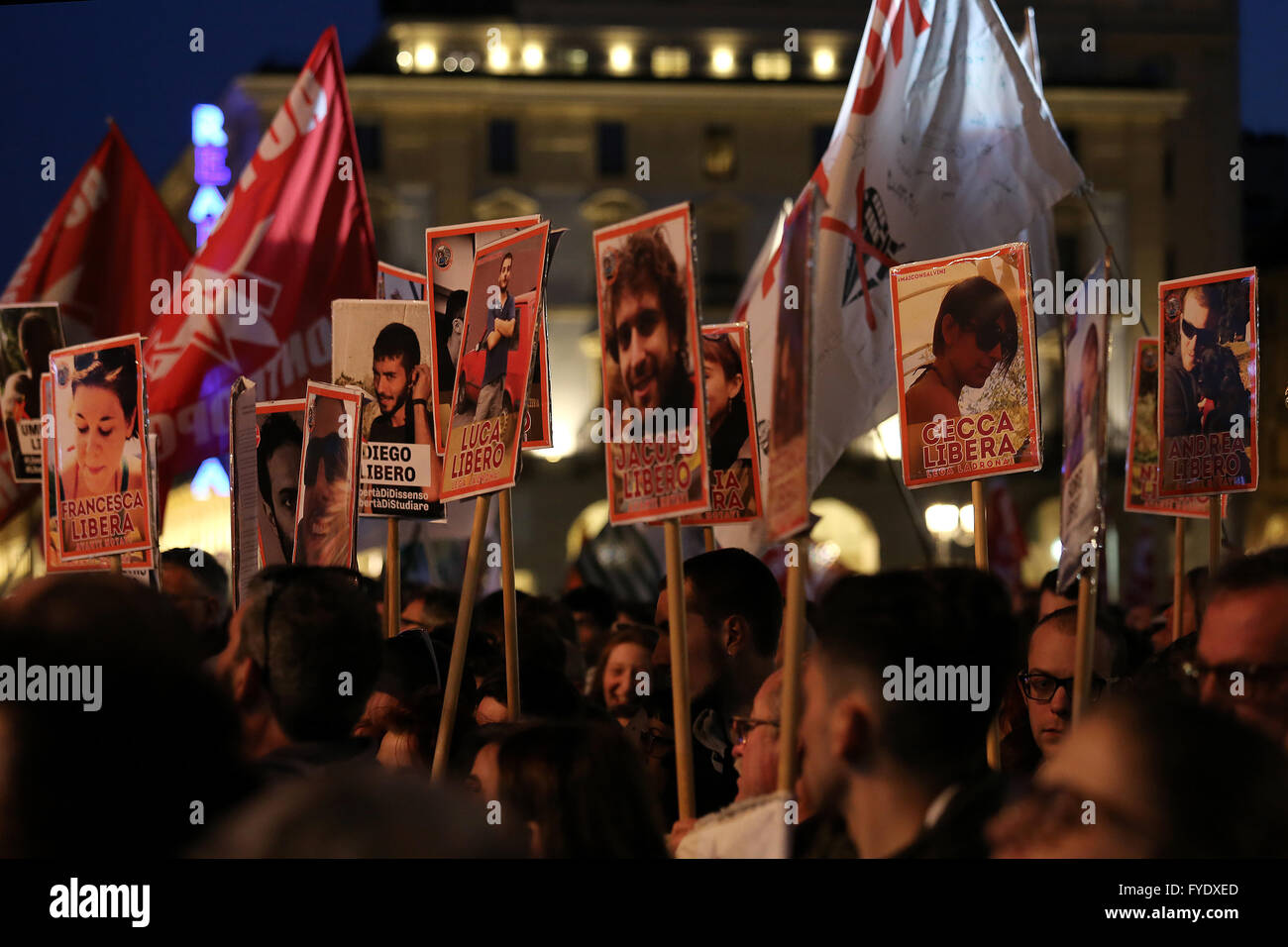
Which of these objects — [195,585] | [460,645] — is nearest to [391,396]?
[460,645]

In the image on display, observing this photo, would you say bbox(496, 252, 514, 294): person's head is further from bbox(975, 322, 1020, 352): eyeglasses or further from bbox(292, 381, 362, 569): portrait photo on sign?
bbox(975, 322, 1020, 352): eyeglasses

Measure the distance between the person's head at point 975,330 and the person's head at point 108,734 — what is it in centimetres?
282

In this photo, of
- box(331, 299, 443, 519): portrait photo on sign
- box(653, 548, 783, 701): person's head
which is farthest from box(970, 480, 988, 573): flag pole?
box(331, 299, 443, 519): portrait photo on sign

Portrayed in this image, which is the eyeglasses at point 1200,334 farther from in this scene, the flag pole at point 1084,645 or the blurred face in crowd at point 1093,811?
the blurred face in crowd at point 1093,811

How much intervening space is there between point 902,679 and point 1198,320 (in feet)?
9.88

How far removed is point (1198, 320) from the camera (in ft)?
17.6

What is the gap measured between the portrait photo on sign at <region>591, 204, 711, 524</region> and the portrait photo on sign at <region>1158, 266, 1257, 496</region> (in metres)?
1.96

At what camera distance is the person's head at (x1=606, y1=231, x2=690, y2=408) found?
401 cm

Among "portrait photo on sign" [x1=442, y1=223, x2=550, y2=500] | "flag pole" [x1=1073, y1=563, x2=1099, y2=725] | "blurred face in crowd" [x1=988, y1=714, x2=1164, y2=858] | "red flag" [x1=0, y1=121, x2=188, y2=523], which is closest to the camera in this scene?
"blurred face in crowd" [x1=988, y1=714, x2=1164, y2=858]

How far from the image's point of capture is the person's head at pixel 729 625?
475 cm

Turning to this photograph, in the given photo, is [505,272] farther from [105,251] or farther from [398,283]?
[105,251]

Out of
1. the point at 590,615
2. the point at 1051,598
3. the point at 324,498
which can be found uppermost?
the point at 324,498
